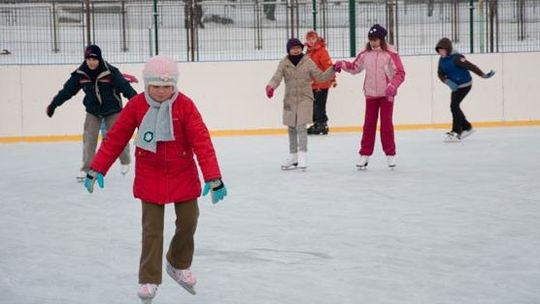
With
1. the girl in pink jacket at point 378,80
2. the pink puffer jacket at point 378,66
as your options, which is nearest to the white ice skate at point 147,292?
the girl in pink jacket at point 378,80

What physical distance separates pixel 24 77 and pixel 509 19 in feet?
23.9

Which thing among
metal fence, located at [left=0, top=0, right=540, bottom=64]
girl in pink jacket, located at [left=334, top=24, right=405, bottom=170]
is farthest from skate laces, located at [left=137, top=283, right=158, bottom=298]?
metal fence, located at [left=0, top=0, right=540, bottom=64]

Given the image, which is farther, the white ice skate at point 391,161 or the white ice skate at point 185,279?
the white ice skate at point 391,161

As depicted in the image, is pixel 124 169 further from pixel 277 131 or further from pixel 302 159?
pixel 277 131

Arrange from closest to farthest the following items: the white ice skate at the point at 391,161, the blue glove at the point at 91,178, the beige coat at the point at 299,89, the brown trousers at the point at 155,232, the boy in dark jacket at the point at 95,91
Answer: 1. the brown trousers at the point at 155,232
2. the blue glove at the point at 91,178
3. the boy in dark jacket at the point at 95,91
4. the white ice skate at the point at 391,161
5. the beige coat at the point at 299,89

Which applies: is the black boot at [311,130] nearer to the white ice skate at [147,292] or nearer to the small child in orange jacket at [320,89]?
the small child in orange jacket at [320,89]

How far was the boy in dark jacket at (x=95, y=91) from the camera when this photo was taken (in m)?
11.8

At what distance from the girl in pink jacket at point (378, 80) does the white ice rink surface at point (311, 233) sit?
0.31 m

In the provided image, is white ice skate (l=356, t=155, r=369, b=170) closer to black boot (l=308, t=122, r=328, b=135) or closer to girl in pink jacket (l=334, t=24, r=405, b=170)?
girl in pink jacket (l=334, t=24, r=405, b=170)

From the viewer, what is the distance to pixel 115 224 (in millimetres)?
9445

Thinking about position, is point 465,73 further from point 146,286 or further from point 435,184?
point 146,286

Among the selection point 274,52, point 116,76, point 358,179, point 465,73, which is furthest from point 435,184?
point 274,52

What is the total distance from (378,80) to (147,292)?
6.55 m

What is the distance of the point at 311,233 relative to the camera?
8789 millimetres
